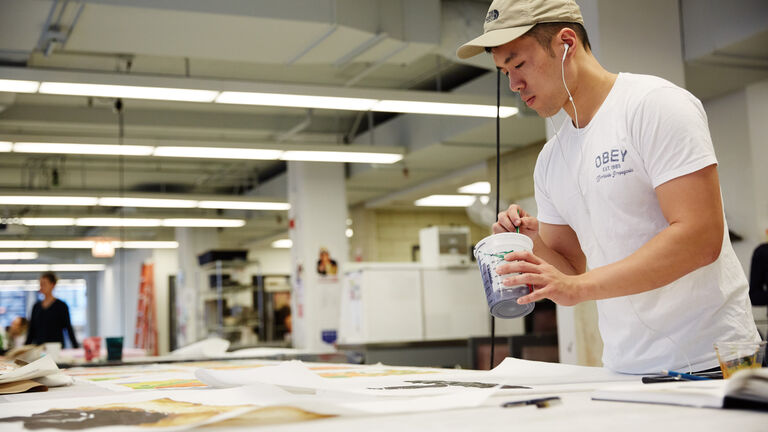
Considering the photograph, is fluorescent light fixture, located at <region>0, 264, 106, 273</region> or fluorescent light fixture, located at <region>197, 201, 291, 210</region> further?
fluorescent light fixture, located at <region>0, 264, 106, 273</region>

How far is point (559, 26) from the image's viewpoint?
185 cm

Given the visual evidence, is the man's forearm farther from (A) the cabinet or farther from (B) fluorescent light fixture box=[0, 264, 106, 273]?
(B) fluorescent light fixture box=[0, 264, 106, 273]

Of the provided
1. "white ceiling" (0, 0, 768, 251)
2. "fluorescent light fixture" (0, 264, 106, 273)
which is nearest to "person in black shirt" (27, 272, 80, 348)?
"white ceiling" (0, 0, 768, 251)

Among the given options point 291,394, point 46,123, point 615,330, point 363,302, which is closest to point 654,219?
point 615,330

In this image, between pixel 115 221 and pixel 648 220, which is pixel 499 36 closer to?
pixel 648 220

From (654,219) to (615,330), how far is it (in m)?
0.27

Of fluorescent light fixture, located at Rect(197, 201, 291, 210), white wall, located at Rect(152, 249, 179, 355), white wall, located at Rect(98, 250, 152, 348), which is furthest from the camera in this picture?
white wall, located at Rect(98, 250, 152, 348)

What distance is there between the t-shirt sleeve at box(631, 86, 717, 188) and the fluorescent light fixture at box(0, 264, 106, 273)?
69.7 ft

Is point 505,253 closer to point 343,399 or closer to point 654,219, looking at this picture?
point 654,219

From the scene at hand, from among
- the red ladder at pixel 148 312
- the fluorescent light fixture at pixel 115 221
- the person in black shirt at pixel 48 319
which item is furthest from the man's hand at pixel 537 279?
the red ladder at pixel 148 312

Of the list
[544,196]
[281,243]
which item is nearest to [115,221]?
[281,243]

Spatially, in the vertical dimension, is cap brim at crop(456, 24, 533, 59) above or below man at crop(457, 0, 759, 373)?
above

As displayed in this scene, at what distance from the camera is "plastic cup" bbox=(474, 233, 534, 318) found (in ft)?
5.13

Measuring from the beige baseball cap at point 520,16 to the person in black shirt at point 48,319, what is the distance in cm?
734
